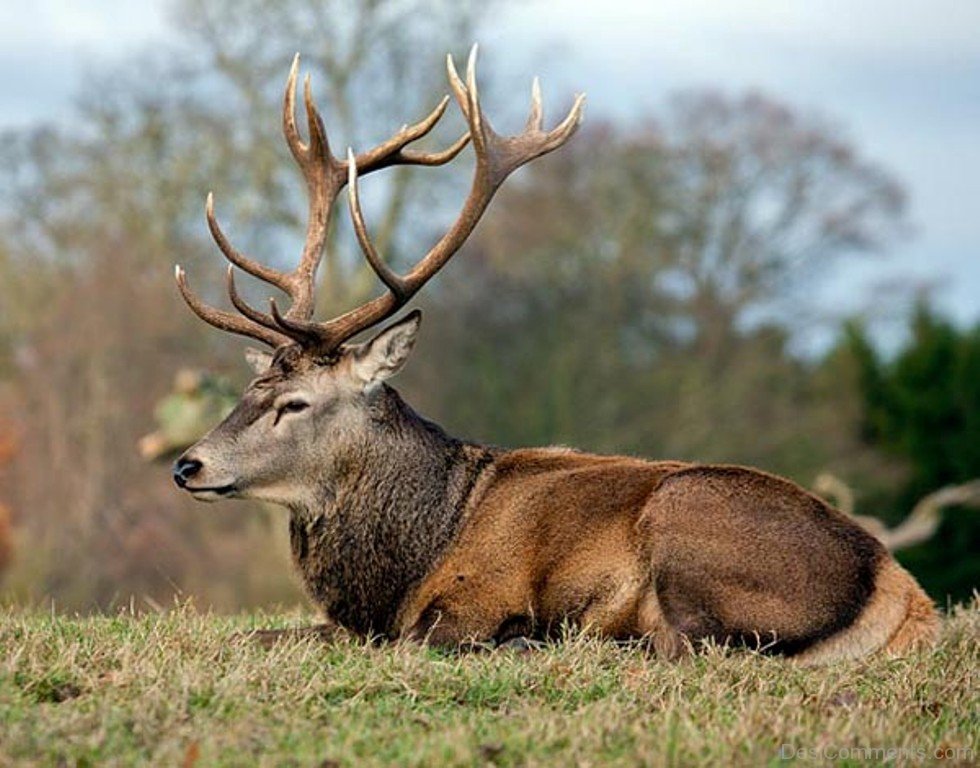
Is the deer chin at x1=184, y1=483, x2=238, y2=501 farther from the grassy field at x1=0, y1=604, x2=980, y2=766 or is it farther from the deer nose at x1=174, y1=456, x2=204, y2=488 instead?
the grassy field at x1=0, y1=604, x2=980, y2=766

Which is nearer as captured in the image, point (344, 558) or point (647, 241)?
point (344, 558)

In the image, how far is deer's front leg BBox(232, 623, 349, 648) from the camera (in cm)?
730

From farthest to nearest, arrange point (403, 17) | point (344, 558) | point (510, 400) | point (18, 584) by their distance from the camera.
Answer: point (403, 17), point (510, 400), point (18, 584), point (344, 558)

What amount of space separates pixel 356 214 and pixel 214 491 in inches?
56.0

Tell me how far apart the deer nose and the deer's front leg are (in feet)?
2.59

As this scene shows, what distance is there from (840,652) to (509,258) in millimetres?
25917

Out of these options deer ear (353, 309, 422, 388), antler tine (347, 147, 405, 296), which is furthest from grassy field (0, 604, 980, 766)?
antler tine (347, 147, 405, 296)

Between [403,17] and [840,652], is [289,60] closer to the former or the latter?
[403,17]

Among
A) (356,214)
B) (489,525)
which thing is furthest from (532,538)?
(356,214)

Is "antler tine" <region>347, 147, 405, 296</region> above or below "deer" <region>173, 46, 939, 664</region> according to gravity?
above

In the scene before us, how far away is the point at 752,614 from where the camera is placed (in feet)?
24.6

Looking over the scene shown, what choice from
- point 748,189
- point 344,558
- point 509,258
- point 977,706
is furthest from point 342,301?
point 977,706

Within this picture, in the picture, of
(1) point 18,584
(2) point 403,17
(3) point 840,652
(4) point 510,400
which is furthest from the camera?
(2) point 403,17

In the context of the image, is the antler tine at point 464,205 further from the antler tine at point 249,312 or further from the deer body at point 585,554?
the deer body at point 585,554
